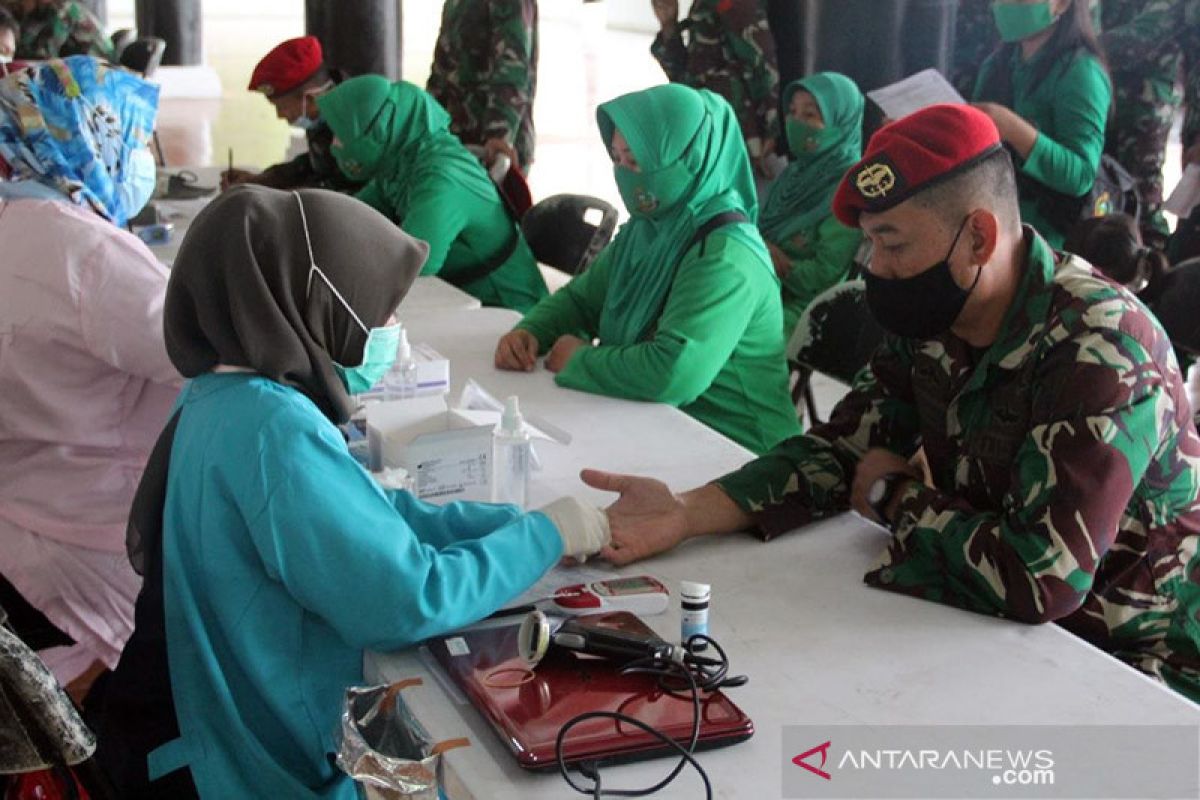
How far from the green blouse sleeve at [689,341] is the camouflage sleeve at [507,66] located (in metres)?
2.71

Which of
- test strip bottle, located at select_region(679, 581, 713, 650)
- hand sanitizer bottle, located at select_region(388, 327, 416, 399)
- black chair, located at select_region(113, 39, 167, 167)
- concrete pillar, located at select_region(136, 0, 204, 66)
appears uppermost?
test strip bottle, located at select_region(679, 581, 713, 650)

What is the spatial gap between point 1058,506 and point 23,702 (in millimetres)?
1142

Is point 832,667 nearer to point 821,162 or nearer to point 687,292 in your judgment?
point 687,292

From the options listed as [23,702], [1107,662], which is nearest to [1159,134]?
[1107,662]

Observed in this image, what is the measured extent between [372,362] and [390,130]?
255cm

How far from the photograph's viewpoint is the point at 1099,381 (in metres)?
1.54

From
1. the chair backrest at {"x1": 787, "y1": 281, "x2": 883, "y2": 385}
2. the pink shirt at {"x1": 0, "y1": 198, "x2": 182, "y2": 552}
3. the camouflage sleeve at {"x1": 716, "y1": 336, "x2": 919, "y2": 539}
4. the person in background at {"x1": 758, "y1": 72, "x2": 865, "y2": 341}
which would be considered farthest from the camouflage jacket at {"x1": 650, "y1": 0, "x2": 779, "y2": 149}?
the pink shirt at {"x1": 0, "y1": 198, "x2": 182, "y2": 552}

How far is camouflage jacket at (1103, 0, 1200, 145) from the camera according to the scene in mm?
3793

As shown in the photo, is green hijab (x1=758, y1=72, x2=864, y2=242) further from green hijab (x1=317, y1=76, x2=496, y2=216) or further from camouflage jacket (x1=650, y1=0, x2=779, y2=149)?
green hijab (x1=317, y1=76, x2=496, y2=216)

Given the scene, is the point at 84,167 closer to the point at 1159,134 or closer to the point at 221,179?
the point at 221,179

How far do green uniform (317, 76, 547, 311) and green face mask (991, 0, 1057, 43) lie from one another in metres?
1.48

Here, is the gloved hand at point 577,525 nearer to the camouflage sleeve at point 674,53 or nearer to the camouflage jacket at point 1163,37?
the camouflage jacket at point 1163,37

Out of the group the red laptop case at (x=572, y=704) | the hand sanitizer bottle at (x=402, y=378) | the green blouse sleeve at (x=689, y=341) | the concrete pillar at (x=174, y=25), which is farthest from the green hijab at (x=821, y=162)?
the concrete pillar at (x=174, y=25)

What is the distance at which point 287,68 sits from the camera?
469 centimetres
